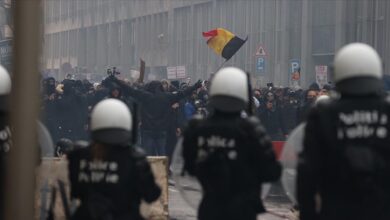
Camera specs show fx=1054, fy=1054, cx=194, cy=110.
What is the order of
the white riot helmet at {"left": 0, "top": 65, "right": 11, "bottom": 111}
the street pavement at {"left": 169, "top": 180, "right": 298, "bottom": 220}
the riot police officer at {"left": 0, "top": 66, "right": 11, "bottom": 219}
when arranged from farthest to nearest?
1. the street pavement at {"left": 169, "top": 180, "right": 298, "bottom": 220}
2. the white riot helmet at {"left": 0, "top": 65, "right": 11, "bottom": 111}
3. the riot police officer at {"left": 0, "top": 66, "right": 11, "bottom": 219}

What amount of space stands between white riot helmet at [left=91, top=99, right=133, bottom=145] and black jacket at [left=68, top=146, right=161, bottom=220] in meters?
0.06

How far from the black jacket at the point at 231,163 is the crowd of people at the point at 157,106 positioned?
885 centimetres

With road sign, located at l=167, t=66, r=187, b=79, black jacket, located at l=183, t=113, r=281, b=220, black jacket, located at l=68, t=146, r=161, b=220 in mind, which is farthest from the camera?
road sign, located at l=167, t=66, r=187, b=79

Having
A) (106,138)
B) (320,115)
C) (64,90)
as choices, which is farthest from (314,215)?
(64,90)

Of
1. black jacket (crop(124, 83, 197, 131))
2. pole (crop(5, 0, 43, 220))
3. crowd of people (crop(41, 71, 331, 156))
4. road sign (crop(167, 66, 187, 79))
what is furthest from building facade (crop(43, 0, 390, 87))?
pole (crop(5, 0, 43, 220))

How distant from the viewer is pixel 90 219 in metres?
6.29

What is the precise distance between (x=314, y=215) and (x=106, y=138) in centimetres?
131

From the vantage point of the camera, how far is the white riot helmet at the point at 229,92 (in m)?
6.51

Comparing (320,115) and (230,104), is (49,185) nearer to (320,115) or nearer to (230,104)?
(230,104)

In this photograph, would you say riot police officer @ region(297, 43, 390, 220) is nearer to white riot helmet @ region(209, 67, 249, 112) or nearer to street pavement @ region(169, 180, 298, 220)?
white riot helmet @ region(209, 67, 249, 112)

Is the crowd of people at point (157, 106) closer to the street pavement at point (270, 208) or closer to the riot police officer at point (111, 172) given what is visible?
the street pavement at point (270, 208)

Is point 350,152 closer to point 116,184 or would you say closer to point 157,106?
point 116,184

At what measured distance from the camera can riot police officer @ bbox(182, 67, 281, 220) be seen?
251 inches

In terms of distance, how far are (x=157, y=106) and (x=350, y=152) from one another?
36.6 ft
